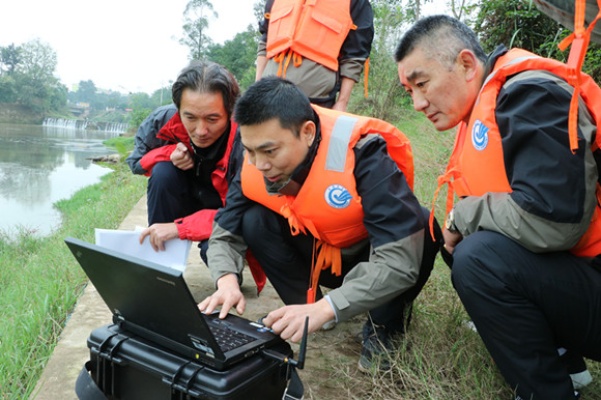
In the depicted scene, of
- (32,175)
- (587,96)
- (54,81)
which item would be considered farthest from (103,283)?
(54,81)

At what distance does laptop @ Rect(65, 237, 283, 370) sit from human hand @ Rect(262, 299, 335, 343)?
3cm

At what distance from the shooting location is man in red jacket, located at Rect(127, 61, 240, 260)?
248cm

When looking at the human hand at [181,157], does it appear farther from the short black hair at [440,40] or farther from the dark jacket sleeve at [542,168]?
the dark jacket sleeve at [542,168]

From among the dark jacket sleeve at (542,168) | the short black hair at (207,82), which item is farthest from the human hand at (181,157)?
the dark jacket sleeve at (542,168)

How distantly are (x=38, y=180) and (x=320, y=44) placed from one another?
601 inches

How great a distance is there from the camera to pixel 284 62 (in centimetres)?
306

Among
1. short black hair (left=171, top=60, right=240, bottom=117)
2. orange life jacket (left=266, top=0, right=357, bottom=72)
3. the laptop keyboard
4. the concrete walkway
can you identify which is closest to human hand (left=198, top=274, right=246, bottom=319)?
the laptop keyboard

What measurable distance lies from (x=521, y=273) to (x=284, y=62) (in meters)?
1.98

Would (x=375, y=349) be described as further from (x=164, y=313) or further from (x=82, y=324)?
(x=82, y=324)

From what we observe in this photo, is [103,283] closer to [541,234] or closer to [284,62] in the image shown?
[541,234]

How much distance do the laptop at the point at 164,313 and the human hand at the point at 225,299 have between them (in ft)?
0.37

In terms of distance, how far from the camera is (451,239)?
1.76 metres

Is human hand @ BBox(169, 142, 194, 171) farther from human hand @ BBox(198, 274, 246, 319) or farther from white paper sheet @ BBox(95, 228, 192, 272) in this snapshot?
human hand @ BBox(198, 274, 246, 319)

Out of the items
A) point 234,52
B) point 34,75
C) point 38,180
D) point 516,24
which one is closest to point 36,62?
point 34,75
